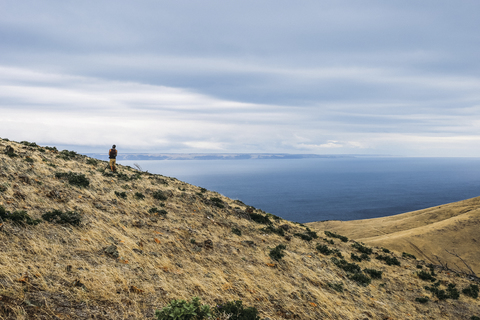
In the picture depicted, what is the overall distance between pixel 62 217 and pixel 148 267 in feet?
15.8

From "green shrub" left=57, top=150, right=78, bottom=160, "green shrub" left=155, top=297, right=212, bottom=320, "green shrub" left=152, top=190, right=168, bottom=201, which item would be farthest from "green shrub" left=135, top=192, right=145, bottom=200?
"green shrub" left=155, top=297, right=212, bottom=320

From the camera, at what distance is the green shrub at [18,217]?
8.99 m

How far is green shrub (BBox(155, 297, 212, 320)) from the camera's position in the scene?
5359mm

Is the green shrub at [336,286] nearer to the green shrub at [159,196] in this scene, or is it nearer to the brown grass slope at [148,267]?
the brown grass slope at [148,267]

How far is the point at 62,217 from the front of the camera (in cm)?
1036

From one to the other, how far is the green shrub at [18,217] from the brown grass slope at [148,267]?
0.80ft

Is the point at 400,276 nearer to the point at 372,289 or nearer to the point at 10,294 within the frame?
the point at 372,289

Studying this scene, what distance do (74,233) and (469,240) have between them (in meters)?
62.0

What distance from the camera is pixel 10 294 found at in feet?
17.3

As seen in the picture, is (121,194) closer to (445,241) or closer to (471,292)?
(471,292)

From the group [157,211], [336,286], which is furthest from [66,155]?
[336,286]

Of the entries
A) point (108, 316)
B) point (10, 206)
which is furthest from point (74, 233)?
point (108, 316)

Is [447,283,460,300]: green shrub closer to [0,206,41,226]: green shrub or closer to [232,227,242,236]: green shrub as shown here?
[232,227,242,236]: green shrub

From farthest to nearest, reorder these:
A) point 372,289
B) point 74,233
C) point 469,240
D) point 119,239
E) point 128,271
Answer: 1. point 469,240
2. point 372,289
3. point 119,239
4. point 74,233
5. point 128,271
